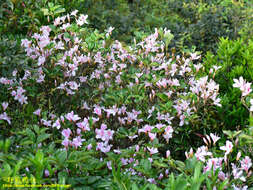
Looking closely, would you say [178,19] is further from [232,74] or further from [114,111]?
[114,111]

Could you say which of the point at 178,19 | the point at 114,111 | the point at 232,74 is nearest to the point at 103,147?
the point at 114,111

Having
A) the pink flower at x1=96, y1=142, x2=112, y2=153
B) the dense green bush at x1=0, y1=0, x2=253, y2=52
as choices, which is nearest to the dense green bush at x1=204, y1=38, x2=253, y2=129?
the pink flower at x1=96, y1=142, x2=112, y2=153

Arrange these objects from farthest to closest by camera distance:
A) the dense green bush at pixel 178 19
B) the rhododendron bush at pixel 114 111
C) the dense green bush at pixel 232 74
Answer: the dense green bush at pixel 178 19, the dense green bush at pixel 232 74, the rhododendron bush at pixel 114 111

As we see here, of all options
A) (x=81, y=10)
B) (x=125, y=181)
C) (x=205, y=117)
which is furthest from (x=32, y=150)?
(x=81, y=10)

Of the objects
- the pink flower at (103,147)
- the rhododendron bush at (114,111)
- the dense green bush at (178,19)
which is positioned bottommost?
the pink flower at (103,147)

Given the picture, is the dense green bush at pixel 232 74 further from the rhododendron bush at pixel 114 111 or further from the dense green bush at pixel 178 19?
the dense green bush at pixel 178 19

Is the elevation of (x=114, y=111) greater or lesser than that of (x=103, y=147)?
greater

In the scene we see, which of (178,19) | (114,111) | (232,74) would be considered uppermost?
(178,19)

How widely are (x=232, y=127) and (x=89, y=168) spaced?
171cm

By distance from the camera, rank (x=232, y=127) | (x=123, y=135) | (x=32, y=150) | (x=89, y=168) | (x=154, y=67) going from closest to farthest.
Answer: (x=89, y=168), (x=32, y=150), (x=123, y=135), (x=232, y=127), (x=154, y=67)

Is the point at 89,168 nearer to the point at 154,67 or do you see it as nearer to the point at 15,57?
the point at 15,57

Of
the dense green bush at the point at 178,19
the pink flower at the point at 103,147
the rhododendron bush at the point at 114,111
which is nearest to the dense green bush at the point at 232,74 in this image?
the rhododendron bush at the point at 114,111

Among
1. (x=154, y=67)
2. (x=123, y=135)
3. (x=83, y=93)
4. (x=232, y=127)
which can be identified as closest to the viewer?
(x=123, y=135)

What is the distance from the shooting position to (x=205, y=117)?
3.30 metres
